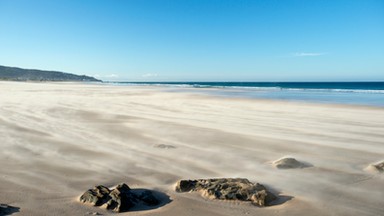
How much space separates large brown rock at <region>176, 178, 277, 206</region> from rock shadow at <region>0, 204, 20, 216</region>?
2031 millimetres

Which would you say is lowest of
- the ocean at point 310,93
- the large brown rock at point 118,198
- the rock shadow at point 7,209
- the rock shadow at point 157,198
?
the rock shadow at point 157,198

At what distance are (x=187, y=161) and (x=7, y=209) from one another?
10.5 ft

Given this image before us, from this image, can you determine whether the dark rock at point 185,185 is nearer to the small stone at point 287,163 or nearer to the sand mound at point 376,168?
the small stone at point 287,163

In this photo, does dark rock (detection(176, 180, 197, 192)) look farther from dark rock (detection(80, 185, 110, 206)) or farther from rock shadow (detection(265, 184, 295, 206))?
rock shadow (detection(265, 184, 295, 206))

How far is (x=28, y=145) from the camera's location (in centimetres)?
745

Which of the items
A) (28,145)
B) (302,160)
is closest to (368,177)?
(302,160)

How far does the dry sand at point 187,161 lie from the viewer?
427 centimetres

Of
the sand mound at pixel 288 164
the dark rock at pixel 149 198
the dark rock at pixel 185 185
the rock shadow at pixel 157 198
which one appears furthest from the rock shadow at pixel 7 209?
the sand mound at pixel 288 164

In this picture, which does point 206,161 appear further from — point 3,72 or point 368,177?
point 3,72

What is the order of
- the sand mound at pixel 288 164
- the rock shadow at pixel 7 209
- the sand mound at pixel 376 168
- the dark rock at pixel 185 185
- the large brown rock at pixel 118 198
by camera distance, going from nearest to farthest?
the rock shadow at pixel 7 209, the large brown rock at pixel 118 198, the dark rock at pixel 185 185, the sand mound at pixel 376 168, the sand mound at pixel 288 164

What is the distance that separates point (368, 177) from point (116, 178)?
4.00m

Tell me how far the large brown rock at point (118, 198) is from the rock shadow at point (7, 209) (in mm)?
747

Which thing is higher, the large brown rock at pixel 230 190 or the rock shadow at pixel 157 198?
the large brown rock at pixel 230 190

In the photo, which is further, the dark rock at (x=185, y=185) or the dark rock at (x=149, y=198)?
the dark rock at (x=185, y=185)
